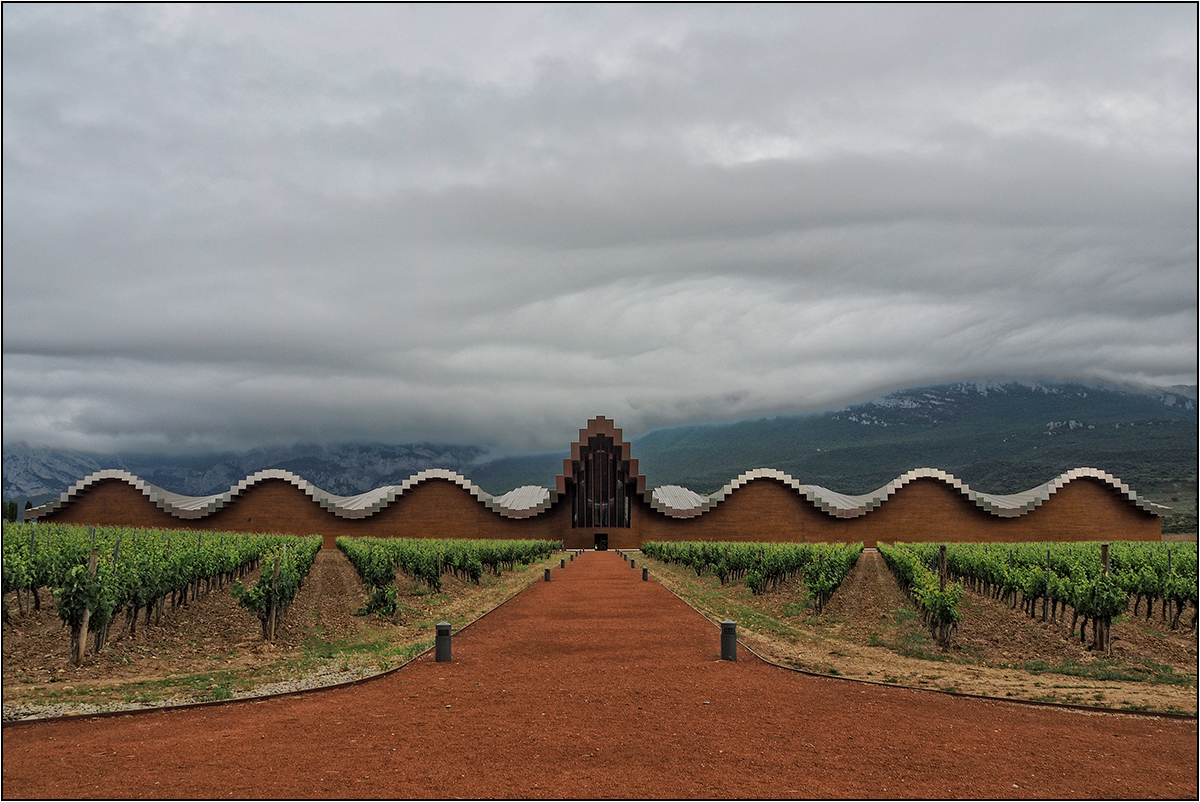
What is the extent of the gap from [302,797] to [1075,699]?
39.7 ft

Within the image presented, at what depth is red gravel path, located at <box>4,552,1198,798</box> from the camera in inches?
314

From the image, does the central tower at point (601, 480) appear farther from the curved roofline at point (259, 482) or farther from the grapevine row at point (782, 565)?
the grapevine row at point (782, 565)

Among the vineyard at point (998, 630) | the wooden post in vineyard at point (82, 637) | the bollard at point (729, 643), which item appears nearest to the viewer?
the wooden post in vineyard at point (82, 637)

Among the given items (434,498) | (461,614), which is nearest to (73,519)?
(434,498)

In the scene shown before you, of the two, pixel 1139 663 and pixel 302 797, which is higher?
pixel 302 797

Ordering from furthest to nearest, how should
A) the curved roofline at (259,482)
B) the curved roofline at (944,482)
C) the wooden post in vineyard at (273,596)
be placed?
the curved roofline at (944,482), the curved roofline at (259,482), the wooden post in vineyard at (273,596)

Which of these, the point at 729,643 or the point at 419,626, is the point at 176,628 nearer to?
the point at 419,626

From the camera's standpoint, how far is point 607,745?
30.5 feet

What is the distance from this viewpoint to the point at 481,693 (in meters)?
12.1

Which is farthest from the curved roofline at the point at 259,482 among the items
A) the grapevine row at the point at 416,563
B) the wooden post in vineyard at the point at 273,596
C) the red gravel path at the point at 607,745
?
the red gravel path at the point at 607,745

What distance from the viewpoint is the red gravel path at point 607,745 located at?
798cm

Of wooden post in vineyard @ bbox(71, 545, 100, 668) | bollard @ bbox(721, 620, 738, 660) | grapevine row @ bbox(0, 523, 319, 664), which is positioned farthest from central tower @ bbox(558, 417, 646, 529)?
wooden post in vineyard @ bbox(71, 545, 100, 668)

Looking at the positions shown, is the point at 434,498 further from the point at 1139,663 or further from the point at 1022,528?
the point at 1139,663

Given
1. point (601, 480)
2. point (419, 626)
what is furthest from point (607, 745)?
point (601, 480)
